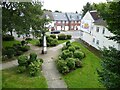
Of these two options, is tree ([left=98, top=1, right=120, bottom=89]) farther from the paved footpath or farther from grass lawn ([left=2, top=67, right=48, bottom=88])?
grass lawn ([left=2, top=67, right=48, bottom=88])

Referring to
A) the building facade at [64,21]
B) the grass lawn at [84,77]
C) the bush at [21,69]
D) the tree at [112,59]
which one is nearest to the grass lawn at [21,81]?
the bush at [21,69]

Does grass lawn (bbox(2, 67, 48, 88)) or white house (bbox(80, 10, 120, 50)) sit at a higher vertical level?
white house (bbox(80, 10, 120, 50))

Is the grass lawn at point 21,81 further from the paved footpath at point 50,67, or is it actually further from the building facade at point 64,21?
the building facade at point 64,21

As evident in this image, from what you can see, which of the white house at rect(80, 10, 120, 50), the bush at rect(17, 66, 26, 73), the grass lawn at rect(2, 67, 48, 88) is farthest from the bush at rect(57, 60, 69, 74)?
the white house at rect(80, 10, 120, 50)

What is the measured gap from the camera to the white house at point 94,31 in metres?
31.2

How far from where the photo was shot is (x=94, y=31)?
3556 cm

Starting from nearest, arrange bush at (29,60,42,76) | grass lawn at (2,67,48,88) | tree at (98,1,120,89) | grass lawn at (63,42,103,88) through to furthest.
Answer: tree at (98,1,120,89) → grass lawn at (2,67,48,88) → grass lawn at (63,42,103,88) → bush at (29,60,42,76)

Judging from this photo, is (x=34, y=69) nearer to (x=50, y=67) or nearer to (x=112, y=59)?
(x=50, y=67)

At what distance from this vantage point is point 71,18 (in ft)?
220

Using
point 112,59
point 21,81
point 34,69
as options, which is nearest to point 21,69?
point 34,69

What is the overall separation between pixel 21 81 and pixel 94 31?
20.3 meters

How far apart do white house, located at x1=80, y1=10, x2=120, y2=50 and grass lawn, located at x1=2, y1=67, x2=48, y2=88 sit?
14.5 m

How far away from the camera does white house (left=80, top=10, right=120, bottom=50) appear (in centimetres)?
3117

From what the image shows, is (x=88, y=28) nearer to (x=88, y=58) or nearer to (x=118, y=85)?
(x=88, y=58)
